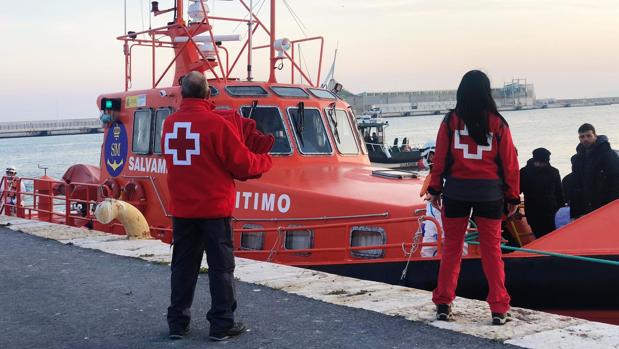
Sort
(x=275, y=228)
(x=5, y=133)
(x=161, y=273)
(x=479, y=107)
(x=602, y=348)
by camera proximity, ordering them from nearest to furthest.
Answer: (x=602, y=348) → (x=479, y=107) → (x=161, y=273) → (x=275, y=228) → (x=5, y=133)

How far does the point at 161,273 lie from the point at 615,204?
374cm

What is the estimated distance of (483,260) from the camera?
14.9 feet

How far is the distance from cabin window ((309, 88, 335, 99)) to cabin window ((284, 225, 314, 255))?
2.35 meters

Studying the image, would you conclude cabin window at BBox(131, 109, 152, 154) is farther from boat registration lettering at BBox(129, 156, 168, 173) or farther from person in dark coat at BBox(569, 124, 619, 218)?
person in dark coat at BBox(569, 124, 619, 218)

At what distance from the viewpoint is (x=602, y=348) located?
3.89 m

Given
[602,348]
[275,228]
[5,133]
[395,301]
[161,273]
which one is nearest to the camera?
[602,348]

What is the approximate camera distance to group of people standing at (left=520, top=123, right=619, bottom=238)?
6.48 metres

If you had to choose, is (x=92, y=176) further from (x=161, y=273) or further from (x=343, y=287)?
(x=343, y=287)

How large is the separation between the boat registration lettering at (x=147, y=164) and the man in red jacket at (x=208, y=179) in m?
4.87

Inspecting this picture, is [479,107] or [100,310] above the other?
[479,107]

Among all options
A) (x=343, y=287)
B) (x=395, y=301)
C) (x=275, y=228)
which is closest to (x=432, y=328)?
(x=395, y=301)

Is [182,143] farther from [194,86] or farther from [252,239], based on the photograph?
[252,239]

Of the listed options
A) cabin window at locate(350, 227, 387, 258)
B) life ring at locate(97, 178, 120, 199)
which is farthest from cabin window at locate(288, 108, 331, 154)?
life ring at locate(97, 178, 120, 199)

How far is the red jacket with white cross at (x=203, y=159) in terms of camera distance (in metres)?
4.30
